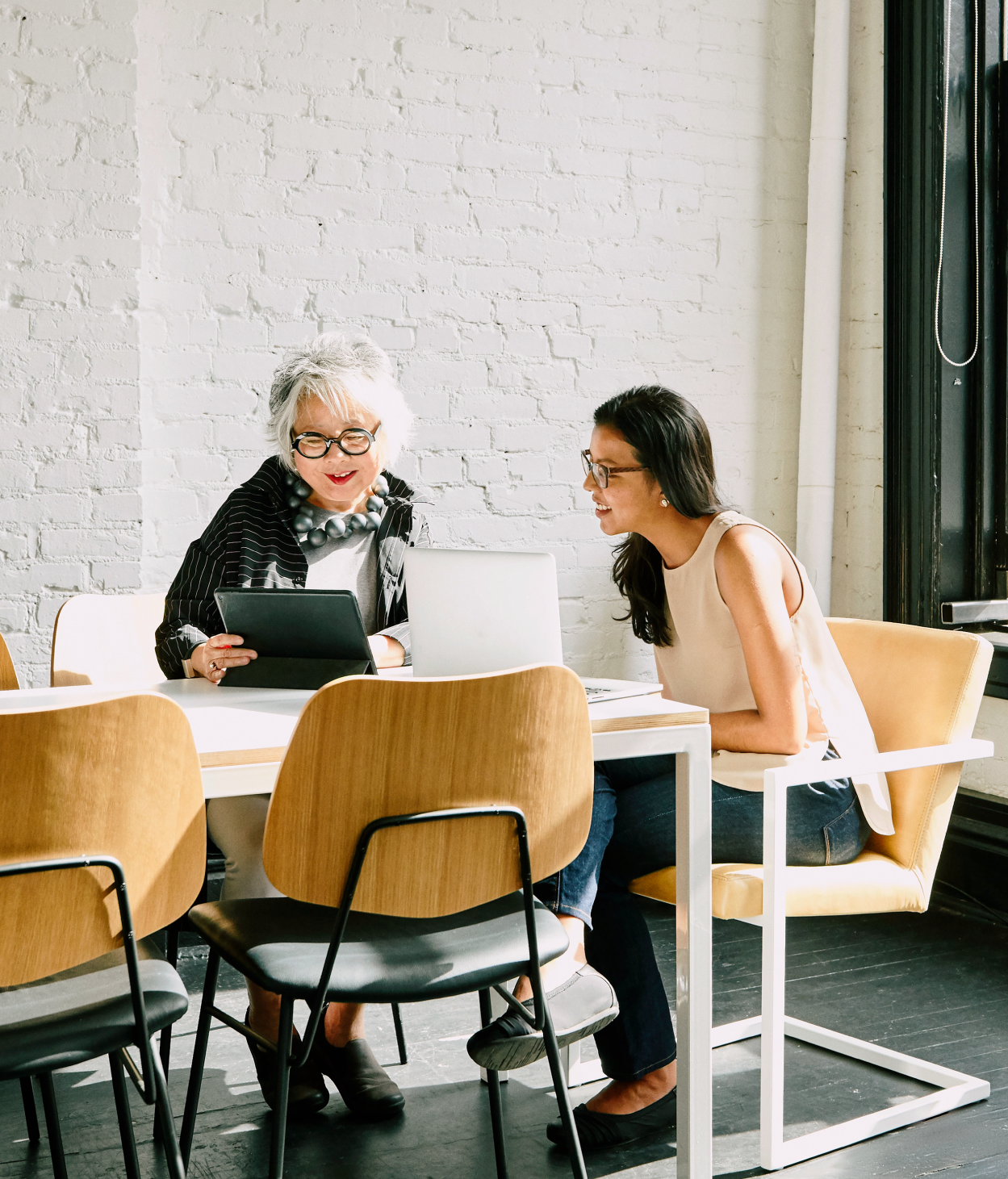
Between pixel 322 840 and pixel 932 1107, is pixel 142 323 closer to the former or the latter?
pixel 322 840

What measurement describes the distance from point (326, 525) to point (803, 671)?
0.93 metres

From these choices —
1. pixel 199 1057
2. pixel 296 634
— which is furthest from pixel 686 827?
pixel 199 1057

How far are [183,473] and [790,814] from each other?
1.68 metres

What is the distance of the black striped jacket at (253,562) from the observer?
2295 mm

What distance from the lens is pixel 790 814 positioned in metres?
2.04

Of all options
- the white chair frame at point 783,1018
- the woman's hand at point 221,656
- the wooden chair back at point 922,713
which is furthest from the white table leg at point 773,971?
the woman's hand at point 221,656

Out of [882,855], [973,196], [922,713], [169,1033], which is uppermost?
[973,196]

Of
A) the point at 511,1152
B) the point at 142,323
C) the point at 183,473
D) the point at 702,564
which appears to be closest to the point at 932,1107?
the point at 511,1152

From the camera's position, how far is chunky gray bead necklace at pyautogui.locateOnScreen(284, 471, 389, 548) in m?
2.35

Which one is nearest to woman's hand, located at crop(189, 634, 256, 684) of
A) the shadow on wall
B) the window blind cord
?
the shadow on wall

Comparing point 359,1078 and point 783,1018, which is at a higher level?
point 783,1018

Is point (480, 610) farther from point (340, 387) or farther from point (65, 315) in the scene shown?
point (65, 315)

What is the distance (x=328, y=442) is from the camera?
229cm

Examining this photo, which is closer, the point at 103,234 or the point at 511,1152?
the point at 511,1152
